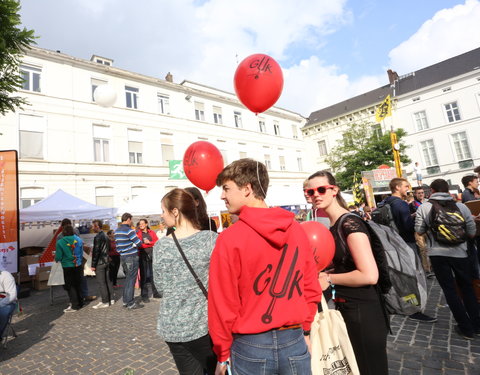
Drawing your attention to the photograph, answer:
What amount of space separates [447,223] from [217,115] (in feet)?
79.0

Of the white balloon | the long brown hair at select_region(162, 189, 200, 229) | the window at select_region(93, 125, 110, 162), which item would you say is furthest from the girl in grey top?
the window at select_region(93, 125, 110, 162)

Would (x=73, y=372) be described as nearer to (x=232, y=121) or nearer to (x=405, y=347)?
(x=405, y=347)

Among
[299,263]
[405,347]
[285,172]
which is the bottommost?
[405,347]

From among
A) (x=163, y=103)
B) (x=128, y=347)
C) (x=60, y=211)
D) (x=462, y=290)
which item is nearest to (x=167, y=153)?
(x=163, y=103)

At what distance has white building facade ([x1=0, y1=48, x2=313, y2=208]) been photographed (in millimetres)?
16078

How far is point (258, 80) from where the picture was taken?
3531 millimetres

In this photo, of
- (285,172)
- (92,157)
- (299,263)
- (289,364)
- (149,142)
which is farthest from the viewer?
(285,172)

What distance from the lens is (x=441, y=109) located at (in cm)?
2814

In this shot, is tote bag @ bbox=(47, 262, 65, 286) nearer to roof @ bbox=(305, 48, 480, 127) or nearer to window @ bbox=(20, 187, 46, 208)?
window @ bbox=(20, 187, 46, 208)

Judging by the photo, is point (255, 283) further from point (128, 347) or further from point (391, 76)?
point (391, 76)

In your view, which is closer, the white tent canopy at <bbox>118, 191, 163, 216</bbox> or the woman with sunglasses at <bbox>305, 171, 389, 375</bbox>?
the woman with sunglasses at <bbox>305, 171, 389, 375</bbox>

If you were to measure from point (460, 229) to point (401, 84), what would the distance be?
35724 mm

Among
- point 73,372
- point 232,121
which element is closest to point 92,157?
point 232,121

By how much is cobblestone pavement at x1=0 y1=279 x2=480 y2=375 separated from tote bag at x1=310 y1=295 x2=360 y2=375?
173 cm
